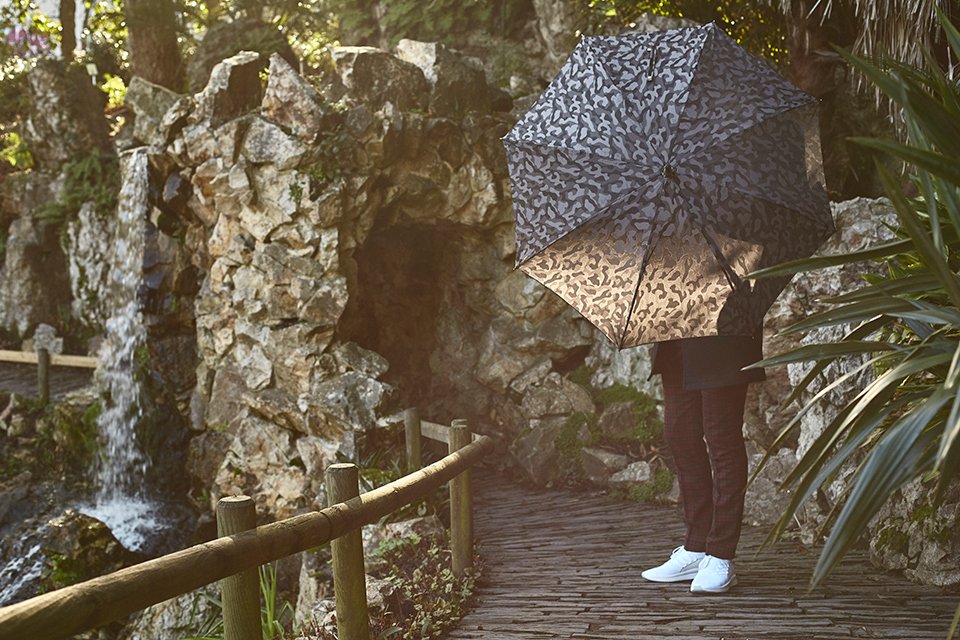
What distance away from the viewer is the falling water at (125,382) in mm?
9578

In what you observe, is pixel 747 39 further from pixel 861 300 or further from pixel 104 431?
pixel 104 431

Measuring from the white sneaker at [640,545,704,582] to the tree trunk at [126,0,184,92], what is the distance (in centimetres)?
963

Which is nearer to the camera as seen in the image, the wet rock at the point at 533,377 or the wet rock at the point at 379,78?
the wet rock at the point at 379,78

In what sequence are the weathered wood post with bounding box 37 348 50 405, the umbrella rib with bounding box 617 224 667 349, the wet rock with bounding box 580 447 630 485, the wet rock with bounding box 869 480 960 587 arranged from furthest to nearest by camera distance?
the weathered wood post with bounding box 37 348 50 405
the wet rock with bounding box 580 447 630 485
the wet rock with bounding box 869 480 960 587
the umbrella rib with bounding box 617 224 667 349

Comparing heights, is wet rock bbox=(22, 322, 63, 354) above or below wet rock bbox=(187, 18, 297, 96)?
below

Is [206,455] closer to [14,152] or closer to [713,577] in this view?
[713,577]

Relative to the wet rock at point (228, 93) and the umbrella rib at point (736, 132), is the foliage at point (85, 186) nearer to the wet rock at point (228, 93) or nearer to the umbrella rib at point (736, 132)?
the wet rock at point (228, 93)

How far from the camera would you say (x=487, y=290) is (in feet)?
28.9

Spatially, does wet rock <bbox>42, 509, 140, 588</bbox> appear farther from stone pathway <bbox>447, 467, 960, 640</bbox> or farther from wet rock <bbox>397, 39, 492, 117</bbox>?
wet rock <bbox>397, 39, 492, 117</bbox>

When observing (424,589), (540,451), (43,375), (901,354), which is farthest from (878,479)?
(43,375)

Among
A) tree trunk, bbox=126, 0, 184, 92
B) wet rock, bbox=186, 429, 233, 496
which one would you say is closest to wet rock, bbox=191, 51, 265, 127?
wet rock, bbox=186, 429, 233, 496

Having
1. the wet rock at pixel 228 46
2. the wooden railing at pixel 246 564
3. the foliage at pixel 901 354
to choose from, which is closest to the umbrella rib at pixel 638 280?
the foliage at pixel 901 354

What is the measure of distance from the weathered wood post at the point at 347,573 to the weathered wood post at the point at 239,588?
0.59 meters

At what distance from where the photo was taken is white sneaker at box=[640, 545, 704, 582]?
4.36m
